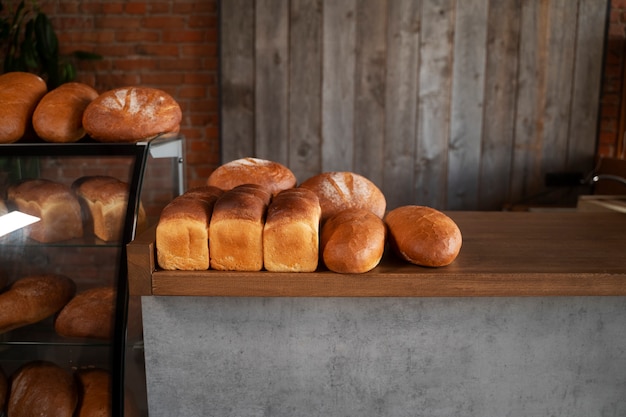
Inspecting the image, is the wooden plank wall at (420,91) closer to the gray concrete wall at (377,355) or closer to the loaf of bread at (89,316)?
the loaf of bread at (89,316)

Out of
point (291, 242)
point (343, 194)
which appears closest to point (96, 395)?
point (291, 242)

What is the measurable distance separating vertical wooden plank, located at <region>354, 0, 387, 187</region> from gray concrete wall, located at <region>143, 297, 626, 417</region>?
1.83m

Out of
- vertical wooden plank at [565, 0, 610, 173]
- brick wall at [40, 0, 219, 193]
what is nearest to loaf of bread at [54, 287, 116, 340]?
brick wall at [40, 0, 219, 193]

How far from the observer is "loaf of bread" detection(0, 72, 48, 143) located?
1.27m

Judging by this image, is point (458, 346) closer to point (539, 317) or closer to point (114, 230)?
point (539, 317)

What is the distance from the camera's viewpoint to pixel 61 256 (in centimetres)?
130

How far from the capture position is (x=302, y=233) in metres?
1.03

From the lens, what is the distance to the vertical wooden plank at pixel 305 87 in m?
2.75

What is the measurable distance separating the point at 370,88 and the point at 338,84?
166 millimetres

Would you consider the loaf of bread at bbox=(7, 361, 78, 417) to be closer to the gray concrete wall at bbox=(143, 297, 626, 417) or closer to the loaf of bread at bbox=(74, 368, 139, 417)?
the loaf of bread at bbox=(74, 368, 139, 417)

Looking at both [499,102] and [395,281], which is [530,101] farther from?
[395,281]

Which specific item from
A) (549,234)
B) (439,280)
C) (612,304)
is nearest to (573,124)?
(549,234)

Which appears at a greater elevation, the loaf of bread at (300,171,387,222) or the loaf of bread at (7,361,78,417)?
the loaf of bread at (300,171,387,222)

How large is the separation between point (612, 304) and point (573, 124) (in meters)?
2.03
